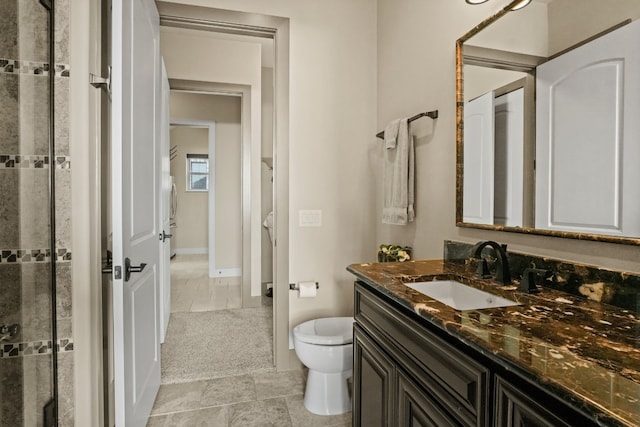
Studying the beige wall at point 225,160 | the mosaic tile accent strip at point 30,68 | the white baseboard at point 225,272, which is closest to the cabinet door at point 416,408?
the mosaic tile accent strip at point 30,68

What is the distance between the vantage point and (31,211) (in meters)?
1.29

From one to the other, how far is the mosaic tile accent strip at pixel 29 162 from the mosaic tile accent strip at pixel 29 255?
1.08 ft

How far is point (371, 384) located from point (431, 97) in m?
1.47

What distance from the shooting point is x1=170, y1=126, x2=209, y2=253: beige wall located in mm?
6688

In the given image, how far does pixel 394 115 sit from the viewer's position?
2164mm

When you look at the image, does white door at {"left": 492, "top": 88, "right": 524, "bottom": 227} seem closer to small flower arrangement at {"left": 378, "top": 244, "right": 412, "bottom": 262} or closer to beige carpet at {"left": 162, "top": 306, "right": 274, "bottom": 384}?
small flower arrangement at {"left": 378, "top": 244, "right": 412, "bottom": 262}

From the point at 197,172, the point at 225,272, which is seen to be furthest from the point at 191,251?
the point at 225,272

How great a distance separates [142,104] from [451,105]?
1.54 meters

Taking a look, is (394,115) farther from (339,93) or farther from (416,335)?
(416,335)

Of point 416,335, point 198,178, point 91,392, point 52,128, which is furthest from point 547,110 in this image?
point 198,178

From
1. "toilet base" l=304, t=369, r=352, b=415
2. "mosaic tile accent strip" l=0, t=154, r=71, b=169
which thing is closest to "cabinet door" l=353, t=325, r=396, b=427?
"toilet base" l=304, t=369, r=352, b=415

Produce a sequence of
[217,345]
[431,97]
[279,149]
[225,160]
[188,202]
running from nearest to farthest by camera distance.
A: [431,97] < [279,149] < [217,345] < [225,160] < [188,202]

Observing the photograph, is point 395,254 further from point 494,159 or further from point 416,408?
point 416,408

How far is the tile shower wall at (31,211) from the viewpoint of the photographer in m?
1.23
